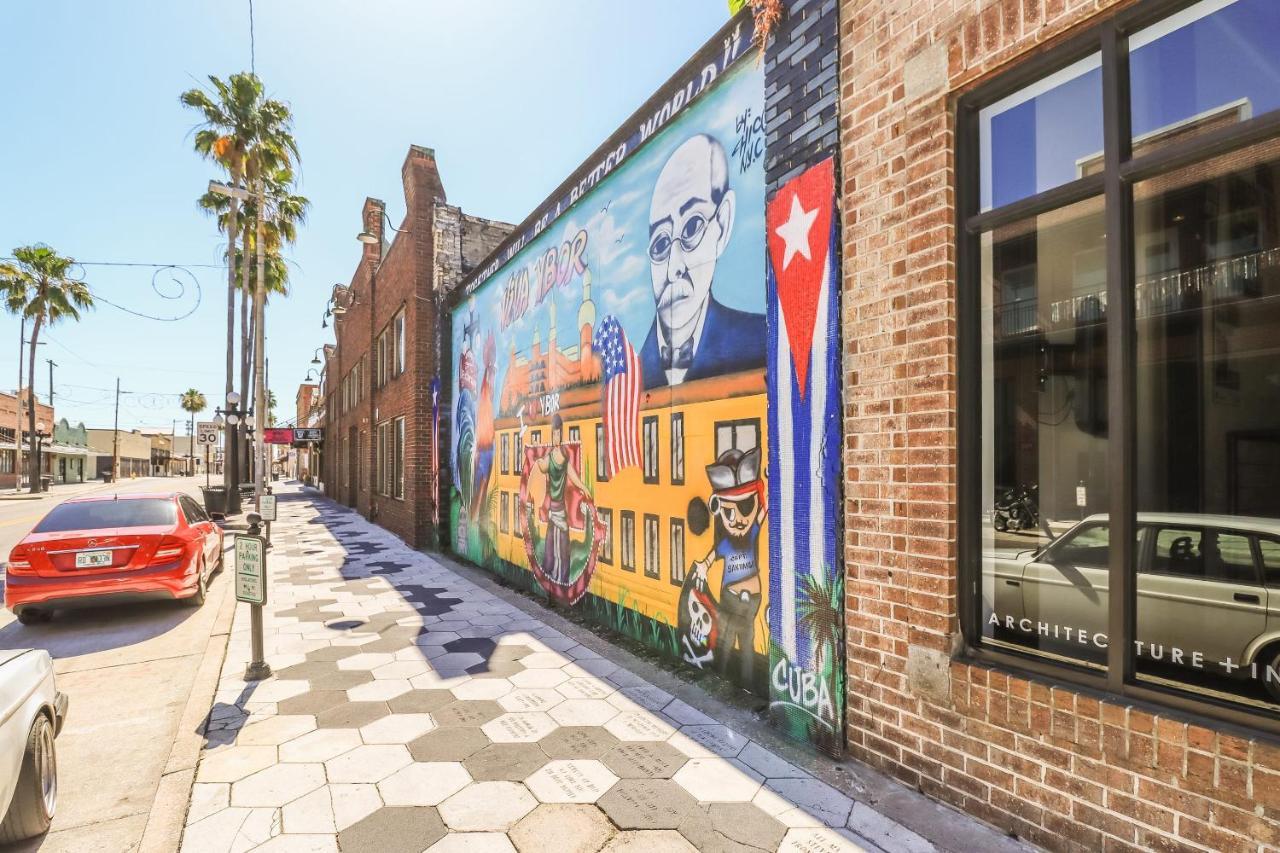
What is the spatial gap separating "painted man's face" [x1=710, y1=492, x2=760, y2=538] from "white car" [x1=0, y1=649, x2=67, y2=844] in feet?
12.5

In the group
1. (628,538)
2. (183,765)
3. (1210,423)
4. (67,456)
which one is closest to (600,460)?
(628,538)

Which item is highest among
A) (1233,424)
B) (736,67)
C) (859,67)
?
(736,67)

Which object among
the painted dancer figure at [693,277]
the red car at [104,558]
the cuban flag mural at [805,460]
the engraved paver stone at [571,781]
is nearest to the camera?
the engraved paver stone at [571,781]

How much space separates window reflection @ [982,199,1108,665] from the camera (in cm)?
294

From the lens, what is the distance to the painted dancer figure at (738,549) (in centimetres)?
419

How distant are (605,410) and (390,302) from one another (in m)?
10.2

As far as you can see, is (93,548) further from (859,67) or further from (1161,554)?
(1161,554)

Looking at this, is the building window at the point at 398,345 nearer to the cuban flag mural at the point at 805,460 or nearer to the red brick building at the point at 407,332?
the red brick building at the point at 407,332

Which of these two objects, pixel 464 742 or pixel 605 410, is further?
pixel 605 410

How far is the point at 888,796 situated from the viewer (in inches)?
115

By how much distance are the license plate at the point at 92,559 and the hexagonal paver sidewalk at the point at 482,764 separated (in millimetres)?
2222

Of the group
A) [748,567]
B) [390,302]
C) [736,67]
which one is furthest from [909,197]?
[390,302]

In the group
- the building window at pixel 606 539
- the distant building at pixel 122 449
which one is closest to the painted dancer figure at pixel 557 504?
the building window at pixel 606 539

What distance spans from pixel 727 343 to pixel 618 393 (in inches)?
66.3
